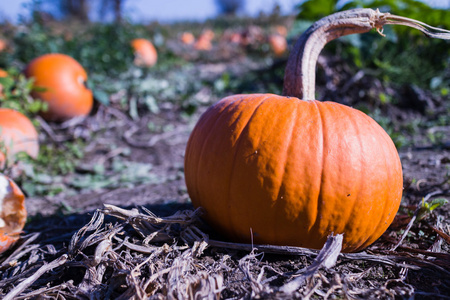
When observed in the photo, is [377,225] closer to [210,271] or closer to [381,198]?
[381,198]

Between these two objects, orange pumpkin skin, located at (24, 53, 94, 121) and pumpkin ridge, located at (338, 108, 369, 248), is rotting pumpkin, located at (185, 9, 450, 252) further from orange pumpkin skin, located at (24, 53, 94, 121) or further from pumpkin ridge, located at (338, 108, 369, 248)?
orange pumpkin skin, located at (24, 53, 94, 121)

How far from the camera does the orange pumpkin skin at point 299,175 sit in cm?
156

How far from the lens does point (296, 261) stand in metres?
1.63

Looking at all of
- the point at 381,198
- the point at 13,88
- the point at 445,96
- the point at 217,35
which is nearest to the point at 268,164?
the point at 381,198

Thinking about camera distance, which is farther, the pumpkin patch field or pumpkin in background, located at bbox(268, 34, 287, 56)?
pumpkin in background, located at bbox(268, 34, 287, 56)

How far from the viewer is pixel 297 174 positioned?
1558mm

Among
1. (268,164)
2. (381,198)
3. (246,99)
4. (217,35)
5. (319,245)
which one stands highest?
(217,35)

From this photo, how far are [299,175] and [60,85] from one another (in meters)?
3.75

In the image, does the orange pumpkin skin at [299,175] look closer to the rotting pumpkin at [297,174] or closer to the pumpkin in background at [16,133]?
the rotting pumpkin at [297,174]

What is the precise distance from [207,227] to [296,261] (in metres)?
0.55

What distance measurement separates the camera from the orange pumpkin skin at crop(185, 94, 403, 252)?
1.56m

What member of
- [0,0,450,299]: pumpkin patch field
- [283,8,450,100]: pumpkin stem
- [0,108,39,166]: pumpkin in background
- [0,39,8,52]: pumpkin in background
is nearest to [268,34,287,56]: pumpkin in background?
[0,39,8,52]: pumpkin in background

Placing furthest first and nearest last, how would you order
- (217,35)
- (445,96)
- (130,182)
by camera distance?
(217,35) < (445,96) < (130,182)

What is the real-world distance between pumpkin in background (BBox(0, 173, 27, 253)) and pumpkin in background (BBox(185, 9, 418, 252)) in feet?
3.48
